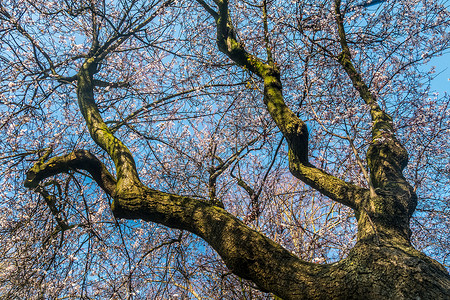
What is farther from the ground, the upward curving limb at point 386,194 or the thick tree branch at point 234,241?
the upward curving limb at point 386,194

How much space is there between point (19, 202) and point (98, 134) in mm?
2216

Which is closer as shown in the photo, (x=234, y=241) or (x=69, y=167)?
(x=234, y=241)

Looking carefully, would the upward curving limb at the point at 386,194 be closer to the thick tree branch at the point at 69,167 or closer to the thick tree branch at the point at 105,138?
the thick tree branch at the point at 105,138

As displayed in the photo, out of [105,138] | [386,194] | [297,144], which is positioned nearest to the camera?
[386,194]

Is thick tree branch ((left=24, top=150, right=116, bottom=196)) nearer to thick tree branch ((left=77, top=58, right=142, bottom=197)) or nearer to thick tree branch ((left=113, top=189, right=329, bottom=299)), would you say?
thick tree branch ((left=77, top=58, right=142, bottom=197))

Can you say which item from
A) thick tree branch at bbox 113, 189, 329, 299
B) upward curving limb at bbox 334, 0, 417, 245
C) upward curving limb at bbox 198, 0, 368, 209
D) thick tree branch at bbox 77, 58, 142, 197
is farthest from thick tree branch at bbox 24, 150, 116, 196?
upward curving limb at bbox 334, 0, 417, 245

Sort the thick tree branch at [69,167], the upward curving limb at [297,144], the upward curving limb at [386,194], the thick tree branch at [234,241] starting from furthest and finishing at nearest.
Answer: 1. the thick tree branch at [69,167]
2. the upward curving limb at [297,144]
3. the upward curving limb at [386,194]
4. the thick tree branch at [234,241]

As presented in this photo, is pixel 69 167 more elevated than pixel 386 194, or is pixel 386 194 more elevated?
pixel 69 167

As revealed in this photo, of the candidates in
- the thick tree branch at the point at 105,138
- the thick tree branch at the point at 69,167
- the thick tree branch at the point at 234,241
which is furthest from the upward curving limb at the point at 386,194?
the thick tree branch at the point at 69,167

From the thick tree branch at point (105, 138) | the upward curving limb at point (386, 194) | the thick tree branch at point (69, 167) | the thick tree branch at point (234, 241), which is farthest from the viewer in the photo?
the thick tree branch at point (69, 167)

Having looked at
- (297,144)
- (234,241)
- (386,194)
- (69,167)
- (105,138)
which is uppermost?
(105,138)

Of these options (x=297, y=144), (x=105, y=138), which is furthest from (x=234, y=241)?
(x=105, y=138)

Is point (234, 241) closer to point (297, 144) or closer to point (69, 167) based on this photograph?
point (297, 144)

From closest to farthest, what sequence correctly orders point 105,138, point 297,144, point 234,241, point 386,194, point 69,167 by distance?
point 234,241, point 386,194, point 297,144, point 69,167, point 105,138
